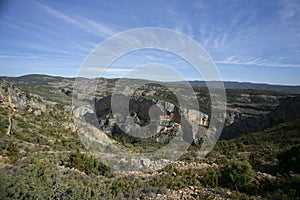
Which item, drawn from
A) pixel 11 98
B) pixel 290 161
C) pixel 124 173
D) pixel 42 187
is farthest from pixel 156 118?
pixel 42 187

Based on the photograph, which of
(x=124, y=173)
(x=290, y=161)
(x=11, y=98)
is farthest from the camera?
(x=11, y=98)

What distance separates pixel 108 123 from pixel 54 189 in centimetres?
2431

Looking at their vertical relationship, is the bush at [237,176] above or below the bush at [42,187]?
below

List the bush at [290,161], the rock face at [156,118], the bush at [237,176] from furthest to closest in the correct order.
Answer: the rock face at [156,118] → the bush at [290,161] → the bush at [237,176]

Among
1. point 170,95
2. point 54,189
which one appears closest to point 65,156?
point 54,189

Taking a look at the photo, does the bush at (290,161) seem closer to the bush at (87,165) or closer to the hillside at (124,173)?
the hillside at (124,173)

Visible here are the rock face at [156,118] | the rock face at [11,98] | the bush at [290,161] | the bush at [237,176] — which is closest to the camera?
the bush at [237,176]

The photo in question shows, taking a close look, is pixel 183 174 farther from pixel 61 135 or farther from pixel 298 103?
pixel 298 103

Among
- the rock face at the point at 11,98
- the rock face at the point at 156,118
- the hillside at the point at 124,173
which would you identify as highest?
the rock face at the point at 11,98

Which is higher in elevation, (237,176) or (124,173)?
(237,176)

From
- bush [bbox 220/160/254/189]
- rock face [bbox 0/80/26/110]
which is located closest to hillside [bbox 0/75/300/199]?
bush [bbox 220/160/254/189]

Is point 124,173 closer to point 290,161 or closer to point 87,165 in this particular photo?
point 87,165

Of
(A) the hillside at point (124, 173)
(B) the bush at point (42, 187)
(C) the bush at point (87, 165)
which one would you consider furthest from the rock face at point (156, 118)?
(B) the bush at point (42, 187)

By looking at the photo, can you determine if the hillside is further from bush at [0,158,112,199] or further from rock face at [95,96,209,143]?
rock face at [95,96,209,143]
